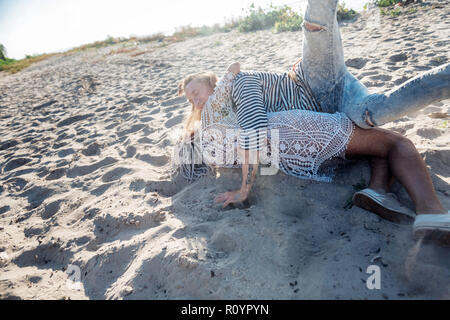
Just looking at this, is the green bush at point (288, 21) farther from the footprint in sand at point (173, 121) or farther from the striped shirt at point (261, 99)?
→ the striped shirt at point (261, 99)

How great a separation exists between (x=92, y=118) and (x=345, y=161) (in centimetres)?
380

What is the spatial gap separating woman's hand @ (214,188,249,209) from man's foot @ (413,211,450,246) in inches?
38.4

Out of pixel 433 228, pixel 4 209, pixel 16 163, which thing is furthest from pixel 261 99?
pixel 16 163

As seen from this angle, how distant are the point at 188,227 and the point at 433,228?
1.31 meters

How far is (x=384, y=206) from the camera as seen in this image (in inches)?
56.8

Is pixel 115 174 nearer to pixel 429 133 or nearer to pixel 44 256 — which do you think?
pixel 44 256

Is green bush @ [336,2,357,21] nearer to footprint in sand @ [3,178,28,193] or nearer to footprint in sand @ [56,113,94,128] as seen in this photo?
footprint in sand @ [56,113,94,128]

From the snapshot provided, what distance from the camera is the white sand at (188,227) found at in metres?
1.24

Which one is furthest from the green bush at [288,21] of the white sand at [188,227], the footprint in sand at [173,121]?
the footprint in sand at [173,121]

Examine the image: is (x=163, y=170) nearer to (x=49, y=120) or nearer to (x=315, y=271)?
(x=315, y=271)

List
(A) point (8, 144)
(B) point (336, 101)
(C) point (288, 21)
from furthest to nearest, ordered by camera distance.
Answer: (C) point (288, 21) → (A) point (8, 144) → (B) point (336, 101)

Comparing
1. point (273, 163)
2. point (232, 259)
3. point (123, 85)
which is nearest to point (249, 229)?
point (232, 259)

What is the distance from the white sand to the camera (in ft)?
4.08

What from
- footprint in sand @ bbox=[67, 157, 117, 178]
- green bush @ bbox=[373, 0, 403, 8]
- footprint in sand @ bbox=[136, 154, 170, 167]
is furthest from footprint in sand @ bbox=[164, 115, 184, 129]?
green bush @ bbox=[373, 0, 403, 8]
